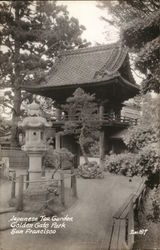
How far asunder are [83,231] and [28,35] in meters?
6.01

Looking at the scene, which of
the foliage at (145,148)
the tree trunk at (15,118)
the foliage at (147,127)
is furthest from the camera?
the tree trunk at (15,118)

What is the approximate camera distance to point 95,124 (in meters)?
13.5

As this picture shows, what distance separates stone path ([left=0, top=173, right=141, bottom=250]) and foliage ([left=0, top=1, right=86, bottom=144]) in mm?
4534

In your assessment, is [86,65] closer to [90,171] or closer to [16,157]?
[16,157]

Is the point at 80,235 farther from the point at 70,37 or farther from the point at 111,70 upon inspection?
the point at 111,70

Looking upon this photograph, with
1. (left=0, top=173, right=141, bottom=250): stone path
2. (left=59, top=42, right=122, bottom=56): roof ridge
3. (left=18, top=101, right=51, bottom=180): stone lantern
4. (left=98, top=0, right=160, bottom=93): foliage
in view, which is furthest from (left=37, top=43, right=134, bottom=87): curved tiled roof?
(left=98, top=0, right=160, bottom=93): foliage

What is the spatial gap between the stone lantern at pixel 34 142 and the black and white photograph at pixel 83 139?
0.09 ft

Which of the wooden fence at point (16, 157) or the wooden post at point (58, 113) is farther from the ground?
the wooden post at point (58, 113)

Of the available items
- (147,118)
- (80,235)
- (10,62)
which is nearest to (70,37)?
(10,62)

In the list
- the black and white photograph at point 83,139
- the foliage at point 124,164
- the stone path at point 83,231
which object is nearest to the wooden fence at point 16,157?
the black and white photograph at point 83,139

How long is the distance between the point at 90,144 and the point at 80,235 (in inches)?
392

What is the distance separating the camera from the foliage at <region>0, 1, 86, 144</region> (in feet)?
23.5

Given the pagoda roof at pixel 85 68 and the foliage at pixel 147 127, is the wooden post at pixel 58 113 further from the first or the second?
the foliage at pixel 147 127

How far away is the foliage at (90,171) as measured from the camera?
13.1m
